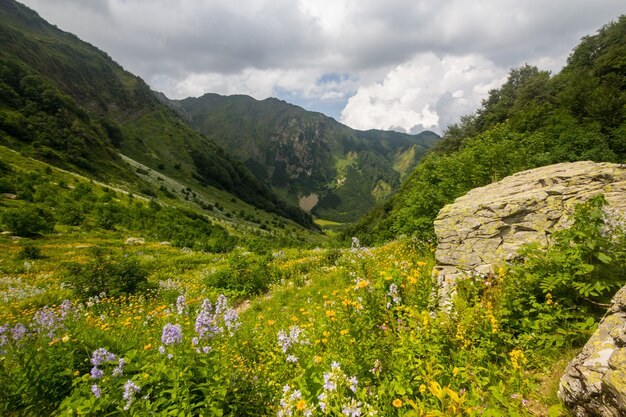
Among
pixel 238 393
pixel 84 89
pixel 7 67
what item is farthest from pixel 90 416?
pixel 84 89

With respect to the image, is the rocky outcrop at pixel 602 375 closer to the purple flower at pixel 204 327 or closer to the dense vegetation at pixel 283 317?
the dense vegetation at pixel 283 317

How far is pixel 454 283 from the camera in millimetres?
5691

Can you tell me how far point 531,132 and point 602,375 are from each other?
193ft

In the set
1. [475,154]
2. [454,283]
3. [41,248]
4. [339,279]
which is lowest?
[41,248]

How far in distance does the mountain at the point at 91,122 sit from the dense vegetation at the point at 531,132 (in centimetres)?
5885

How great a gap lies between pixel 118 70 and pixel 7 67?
501 feet

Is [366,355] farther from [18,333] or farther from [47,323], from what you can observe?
[47,323]

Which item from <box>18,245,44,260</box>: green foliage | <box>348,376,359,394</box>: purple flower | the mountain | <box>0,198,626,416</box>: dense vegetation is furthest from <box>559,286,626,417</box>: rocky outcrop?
the mountain

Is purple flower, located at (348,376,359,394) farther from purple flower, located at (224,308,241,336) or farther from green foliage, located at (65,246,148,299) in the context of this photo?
green foliage, located at (65,246,148,299)

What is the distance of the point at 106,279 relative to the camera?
1069cm

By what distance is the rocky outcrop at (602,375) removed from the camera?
9.14 feet

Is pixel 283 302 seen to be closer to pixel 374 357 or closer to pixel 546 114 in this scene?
pixel 374 357

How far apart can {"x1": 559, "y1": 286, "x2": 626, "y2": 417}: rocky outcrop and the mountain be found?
2493 inches

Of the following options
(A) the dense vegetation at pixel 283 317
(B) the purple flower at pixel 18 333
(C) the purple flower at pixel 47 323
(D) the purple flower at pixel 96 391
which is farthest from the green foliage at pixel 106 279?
(D) the purple flower at pixel 96 391
